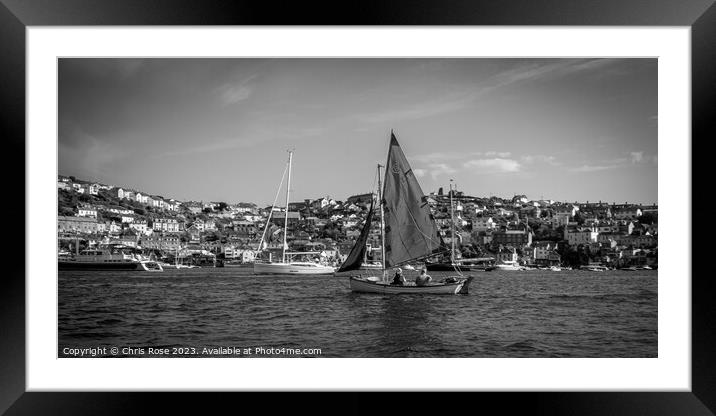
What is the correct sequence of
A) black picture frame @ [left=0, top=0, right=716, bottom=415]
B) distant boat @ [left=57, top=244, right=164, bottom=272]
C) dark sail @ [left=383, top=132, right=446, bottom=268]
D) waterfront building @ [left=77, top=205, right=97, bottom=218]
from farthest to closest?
distant boat @ [left=57, top=244, right=164, bottom=272] → dark sail @ [left=383, top=132, right=446, bottom=268] → waterfront building @ [left=77, top=205, right=97, bottom=218] → black picture frame @ [left=0, top=0, right=716, bottom=415]

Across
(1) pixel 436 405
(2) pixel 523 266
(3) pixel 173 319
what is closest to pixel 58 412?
(1) pixel 436 405

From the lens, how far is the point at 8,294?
17.9ft

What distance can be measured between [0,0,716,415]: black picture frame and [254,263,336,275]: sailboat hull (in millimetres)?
23211

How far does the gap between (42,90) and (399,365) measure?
419 centimetres

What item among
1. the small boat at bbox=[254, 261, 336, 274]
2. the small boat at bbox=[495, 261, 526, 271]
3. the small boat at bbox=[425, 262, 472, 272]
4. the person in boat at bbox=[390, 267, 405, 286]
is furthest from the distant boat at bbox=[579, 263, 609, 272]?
the small boat at bbox=[425, 262, 472, 272]

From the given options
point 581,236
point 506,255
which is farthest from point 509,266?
point 581,236

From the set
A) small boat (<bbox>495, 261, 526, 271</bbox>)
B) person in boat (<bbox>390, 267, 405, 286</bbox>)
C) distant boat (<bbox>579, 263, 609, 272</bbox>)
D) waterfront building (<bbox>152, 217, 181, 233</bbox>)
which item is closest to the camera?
person in boat (<bbox>390, 267, 405, 286</bbox>)

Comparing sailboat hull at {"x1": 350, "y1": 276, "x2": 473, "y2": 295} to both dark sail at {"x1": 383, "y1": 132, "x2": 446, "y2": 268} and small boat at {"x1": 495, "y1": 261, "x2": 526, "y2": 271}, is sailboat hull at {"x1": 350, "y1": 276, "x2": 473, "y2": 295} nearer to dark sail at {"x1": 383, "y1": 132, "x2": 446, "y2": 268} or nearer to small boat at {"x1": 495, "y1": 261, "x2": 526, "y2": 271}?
dark sail at {"x1": 383, "y1": 132, "x2": 446, "y2": 268}

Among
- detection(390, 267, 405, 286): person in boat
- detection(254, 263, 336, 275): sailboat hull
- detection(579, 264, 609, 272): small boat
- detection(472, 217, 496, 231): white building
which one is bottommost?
detection(254, 263, 336, 275): sailboat hull

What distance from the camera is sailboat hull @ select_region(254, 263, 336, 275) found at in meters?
28.9

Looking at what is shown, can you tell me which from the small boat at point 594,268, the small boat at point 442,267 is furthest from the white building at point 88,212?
the small boat at point 442,267

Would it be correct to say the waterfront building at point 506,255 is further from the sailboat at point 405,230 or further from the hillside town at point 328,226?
the sailboat at point 405,230

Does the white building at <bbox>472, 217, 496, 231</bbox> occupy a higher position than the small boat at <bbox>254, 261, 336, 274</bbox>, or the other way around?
the white building at <bbox>472, 217, 496, 231</bbox>

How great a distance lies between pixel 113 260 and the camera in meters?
21.8
